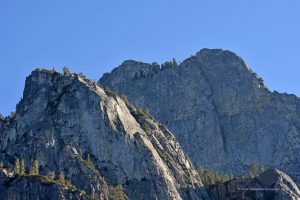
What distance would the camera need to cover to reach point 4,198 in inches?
7815

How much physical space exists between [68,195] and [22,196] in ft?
42.5

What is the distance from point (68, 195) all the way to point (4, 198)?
711 inches

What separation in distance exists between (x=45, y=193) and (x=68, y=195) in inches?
258

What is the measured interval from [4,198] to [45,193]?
11.6 m

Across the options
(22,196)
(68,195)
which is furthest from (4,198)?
(68,195)

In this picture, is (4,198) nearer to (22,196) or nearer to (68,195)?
(22,196)

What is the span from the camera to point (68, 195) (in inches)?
7854

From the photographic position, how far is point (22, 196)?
198500mm

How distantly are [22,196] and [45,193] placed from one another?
21.3 feet

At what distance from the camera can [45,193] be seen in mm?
199375

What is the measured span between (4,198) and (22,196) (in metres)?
5.13
